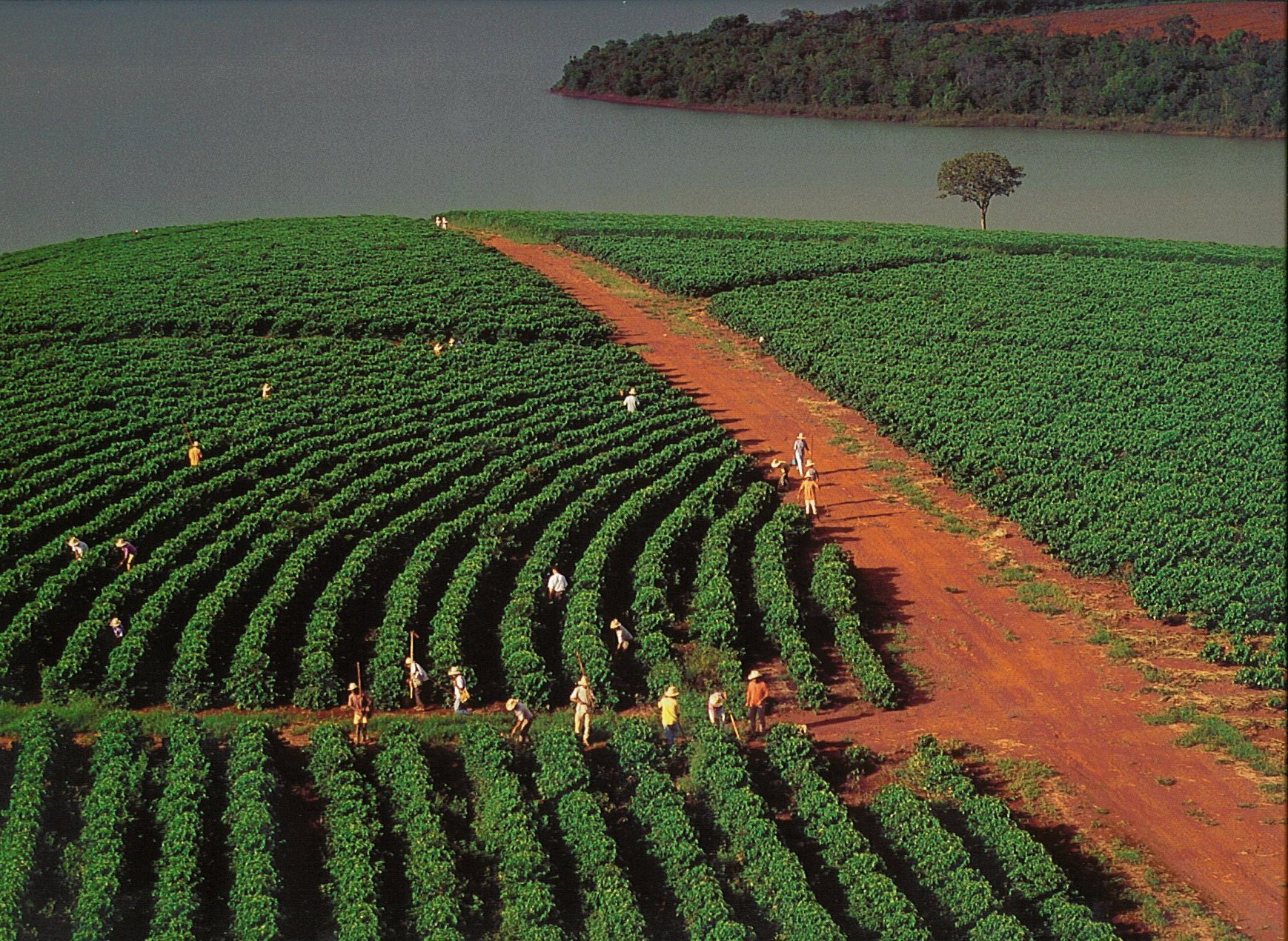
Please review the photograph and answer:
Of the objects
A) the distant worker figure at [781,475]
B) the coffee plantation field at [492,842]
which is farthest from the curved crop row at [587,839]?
the distant worker figure at [781,475]

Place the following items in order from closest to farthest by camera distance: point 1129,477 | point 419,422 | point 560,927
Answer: point 560,927 → point 1129,477 → point 419,422

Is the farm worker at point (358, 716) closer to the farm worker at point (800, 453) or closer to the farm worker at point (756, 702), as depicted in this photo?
the farm worker at point (756, 702)

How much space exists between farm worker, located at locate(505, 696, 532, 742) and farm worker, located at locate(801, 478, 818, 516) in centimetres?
1215

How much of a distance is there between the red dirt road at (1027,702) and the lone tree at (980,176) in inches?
1460

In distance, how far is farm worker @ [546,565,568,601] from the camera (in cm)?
2609

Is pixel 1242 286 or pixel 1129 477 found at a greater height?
pixel 1242 286

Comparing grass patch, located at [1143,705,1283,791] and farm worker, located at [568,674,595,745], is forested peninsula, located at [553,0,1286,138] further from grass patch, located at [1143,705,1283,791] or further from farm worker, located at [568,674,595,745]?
farm worker, located at [568,674,595,745]

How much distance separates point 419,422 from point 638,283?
22.0 m

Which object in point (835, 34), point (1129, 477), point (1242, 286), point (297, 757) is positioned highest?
point (835, 34)

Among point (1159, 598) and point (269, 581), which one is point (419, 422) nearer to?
point (269, 581)

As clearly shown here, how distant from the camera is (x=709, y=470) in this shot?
3384 cm

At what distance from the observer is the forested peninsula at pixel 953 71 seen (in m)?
96.6

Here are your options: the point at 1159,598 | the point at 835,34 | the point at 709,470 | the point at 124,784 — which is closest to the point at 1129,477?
the point at 1159,598

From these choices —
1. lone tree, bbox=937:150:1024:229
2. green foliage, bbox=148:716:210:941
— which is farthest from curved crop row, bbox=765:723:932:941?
lone tree, bbox=937:150:1024:229
